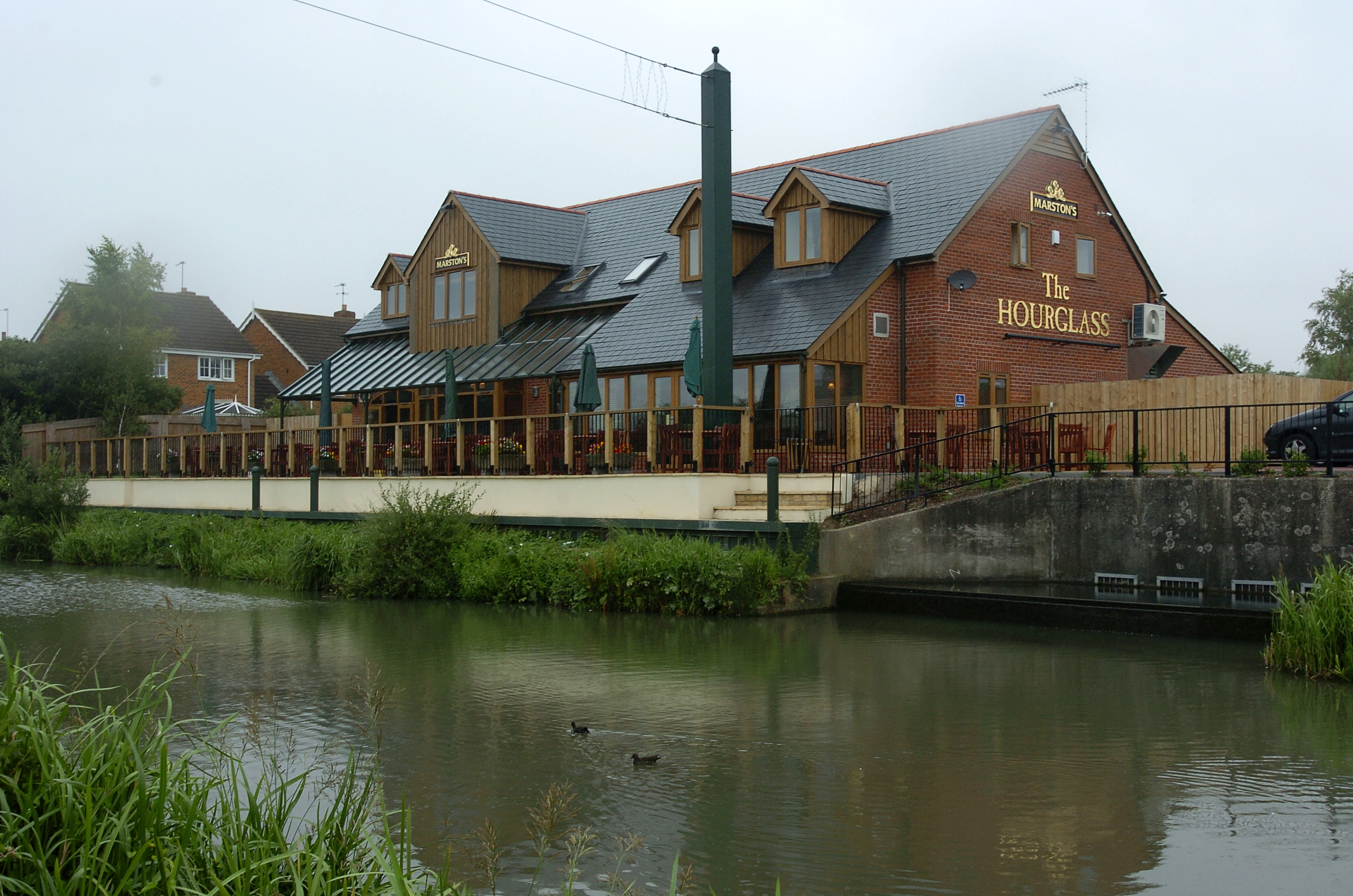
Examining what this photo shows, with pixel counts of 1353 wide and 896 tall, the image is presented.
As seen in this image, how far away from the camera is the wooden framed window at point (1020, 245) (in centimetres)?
2680

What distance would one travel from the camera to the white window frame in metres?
61.0

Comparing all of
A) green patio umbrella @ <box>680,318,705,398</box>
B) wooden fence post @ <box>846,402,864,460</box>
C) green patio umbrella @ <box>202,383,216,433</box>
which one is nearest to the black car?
wooden fence post @ <box>846,402,864,460</box>

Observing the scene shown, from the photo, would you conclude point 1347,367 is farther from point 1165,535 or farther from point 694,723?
point 694,723

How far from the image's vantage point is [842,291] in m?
25.2

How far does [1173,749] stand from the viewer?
952 centimetres

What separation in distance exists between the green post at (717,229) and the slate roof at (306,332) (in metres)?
43.6

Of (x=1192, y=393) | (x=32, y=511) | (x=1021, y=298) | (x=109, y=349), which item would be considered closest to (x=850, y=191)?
(x=1021, y=298)

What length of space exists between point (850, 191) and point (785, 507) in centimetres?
907

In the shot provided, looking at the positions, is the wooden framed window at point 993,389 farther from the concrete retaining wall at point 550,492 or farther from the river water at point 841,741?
the river water at point 841,741

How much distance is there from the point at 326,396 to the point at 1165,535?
21.5 metres

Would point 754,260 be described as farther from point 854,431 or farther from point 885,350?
point 854,431

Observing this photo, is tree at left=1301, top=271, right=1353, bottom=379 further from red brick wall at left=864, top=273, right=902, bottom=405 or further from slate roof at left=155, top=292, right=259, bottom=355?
slate roof at left=155, top=292, right=259, bottom=355

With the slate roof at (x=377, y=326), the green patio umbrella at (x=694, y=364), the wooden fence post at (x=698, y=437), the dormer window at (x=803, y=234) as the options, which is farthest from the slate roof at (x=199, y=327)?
the wooden fence post at (x=698, y=437)

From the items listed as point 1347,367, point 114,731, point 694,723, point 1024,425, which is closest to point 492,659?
point 694,723
